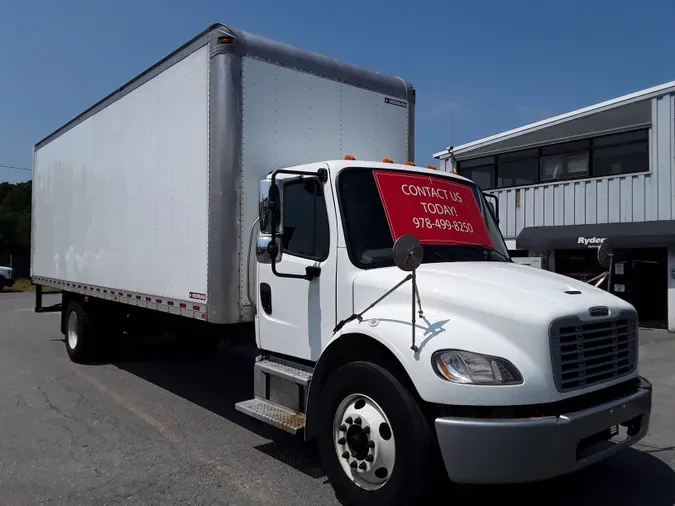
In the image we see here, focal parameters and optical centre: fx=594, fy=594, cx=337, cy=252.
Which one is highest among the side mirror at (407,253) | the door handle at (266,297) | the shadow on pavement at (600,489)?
the side mirror at (407,253)

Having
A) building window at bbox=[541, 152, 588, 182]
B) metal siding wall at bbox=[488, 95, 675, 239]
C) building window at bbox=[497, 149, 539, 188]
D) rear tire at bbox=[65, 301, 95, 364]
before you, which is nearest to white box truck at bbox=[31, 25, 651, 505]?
rear tire at bbox=[65, 301, 95, 364]

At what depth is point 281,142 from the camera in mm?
5633

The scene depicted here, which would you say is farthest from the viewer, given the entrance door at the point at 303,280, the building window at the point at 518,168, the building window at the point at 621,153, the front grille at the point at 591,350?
the building window at the point at 518,168

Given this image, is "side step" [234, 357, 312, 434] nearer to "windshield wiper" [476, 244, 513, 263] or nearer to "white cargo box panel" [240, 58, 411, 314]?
"white cargo box panel" [240, 58, 411, 314]

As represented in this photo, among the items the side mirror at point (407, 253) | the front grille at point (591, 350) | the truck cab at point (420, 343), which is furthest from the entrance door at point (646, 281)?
the side mirror at point (407, 253)

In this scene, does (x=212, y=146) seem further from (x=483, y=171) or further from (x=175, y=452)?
(x=483, y=171)

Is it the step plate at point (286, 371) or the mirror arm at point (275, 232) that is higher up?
the mirror arm at point (275, 232)

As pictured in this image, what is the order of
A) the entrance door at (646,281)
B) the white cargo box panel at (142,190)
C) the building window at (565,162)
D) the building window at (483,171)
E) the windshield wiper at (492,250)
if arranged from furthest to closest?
the building window at (483,171), the building window at (565,162), the entrance door at (646,281), the white cargo box panel at (142,190), the windshield wiper at (492,250)

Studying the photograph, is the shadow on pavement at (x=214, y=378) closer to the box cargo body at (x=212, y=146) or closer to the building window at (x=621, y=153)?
the box cargo body at (x=212, y=146)

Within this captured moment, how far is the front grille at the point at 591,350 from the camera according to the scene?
3459mm

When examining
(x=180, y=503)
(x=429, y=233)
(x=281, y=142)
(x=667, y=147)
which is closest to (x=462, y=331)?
(x=429, y=233)

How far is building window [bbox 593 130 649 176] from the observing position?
14.0m

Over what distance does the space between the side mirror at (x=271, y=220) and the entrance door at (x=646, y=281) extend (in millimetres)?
11189

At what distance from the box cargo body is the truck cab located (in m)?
0.54
